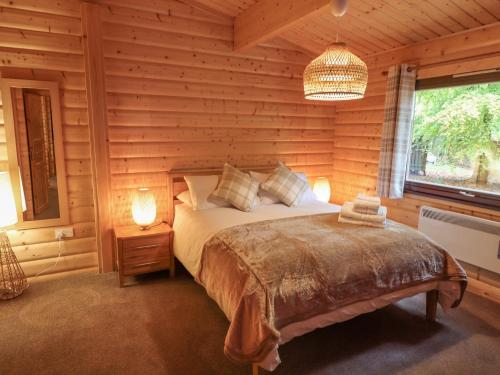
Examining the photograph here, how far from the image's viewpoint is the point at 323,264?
81.3 inches

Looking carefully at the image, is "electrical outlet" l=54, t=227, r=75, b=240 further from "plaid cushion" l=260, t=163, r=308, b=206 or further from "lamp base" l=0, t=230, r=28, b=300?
"plaid cushion" l=260, t=163, r=308, b=206

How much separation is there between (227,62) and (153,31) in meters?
0.82

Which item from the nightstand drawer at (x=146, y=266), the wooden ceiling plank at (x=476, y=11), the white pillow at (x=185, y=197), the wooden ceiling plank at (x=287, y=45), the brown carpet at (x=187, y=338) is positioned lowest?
the brown carpet at (x=187, y=338)

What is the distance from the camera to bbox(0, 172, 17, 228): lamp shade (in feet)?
8.69

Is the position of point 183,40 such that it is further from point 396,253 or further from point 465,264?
point 465,264

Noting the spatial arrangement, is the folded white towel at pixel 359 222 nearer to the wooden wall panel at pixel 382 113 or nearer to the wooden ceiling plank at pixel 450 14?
the wooden wall panel at pixel 382 113

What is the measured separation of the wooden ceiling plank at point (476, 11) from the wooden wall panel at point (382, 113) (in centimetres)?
7

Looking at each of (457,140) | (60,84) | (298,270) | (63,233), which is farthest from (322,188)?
(60,84)

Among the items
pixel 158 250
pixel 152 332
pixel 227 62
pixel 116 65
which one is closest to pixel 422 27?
pixel 227 62

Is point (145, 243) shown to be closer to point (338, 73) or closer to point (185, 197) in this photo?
point (185, 197)

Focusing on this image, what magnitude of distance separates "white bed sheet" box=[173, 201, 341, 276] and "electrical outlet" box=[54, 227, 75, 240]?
3.23ft

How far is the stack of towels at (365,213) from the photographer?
104 inches

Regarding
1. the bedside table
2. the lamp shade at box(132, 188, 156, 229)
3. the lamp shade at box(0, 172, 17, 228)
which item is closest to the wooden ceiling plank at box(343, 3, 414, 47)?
the lamp shade at box(132, 188, 156, 229)

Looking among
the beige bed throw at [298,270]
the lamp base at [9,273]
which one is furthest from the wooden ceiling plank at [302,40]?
the lamp base at [9,273]
